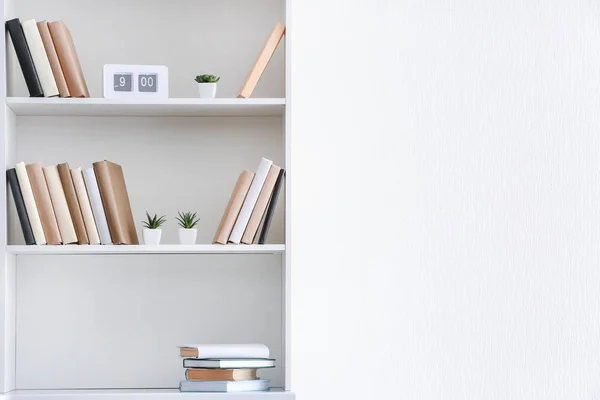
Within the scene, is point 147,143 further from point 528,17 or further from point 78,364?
point 528,17

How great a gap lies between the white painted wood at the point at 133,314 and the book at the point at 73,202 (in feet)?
0.73

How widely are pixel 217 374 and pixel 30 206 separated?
0.62 meters

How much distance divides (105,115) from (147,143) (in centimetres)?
14

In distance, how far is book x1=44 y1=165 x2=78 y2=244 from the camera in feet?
6.89

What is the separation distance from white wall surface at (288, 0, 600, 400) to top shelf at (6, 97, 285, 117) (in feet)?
0.88

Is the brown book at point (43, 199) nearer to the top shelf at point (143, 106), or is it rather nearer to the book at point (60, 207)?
the book at point (60, 207)

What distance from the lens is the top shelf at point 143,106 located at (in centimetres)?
213

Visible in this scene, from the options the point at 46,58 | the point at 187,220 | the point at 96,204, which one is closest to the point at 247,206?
the point at 187,220

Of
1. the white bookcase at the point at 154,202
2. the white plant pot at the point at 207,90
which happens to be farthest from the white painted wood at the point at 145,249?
the white plant pot at the point at 207,90

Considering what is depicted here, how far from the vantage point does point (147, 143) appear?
2350 millimetres

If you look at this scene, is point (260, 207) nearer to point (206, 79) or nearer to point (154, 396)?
point (206, 79)

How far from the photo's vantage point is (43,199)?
210 centimetres

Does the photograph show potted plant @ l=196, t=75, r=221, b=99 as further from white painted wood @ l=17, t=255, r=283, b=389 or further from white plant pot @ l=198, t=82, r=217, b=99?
white painted wood @ l=17, t=255, r=283, b=389

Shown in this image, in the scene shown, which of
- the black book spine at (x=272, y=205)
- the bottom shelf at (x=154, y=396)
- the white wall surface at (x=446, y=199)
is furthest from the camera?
the white wall surface at (x=446, y=199)
